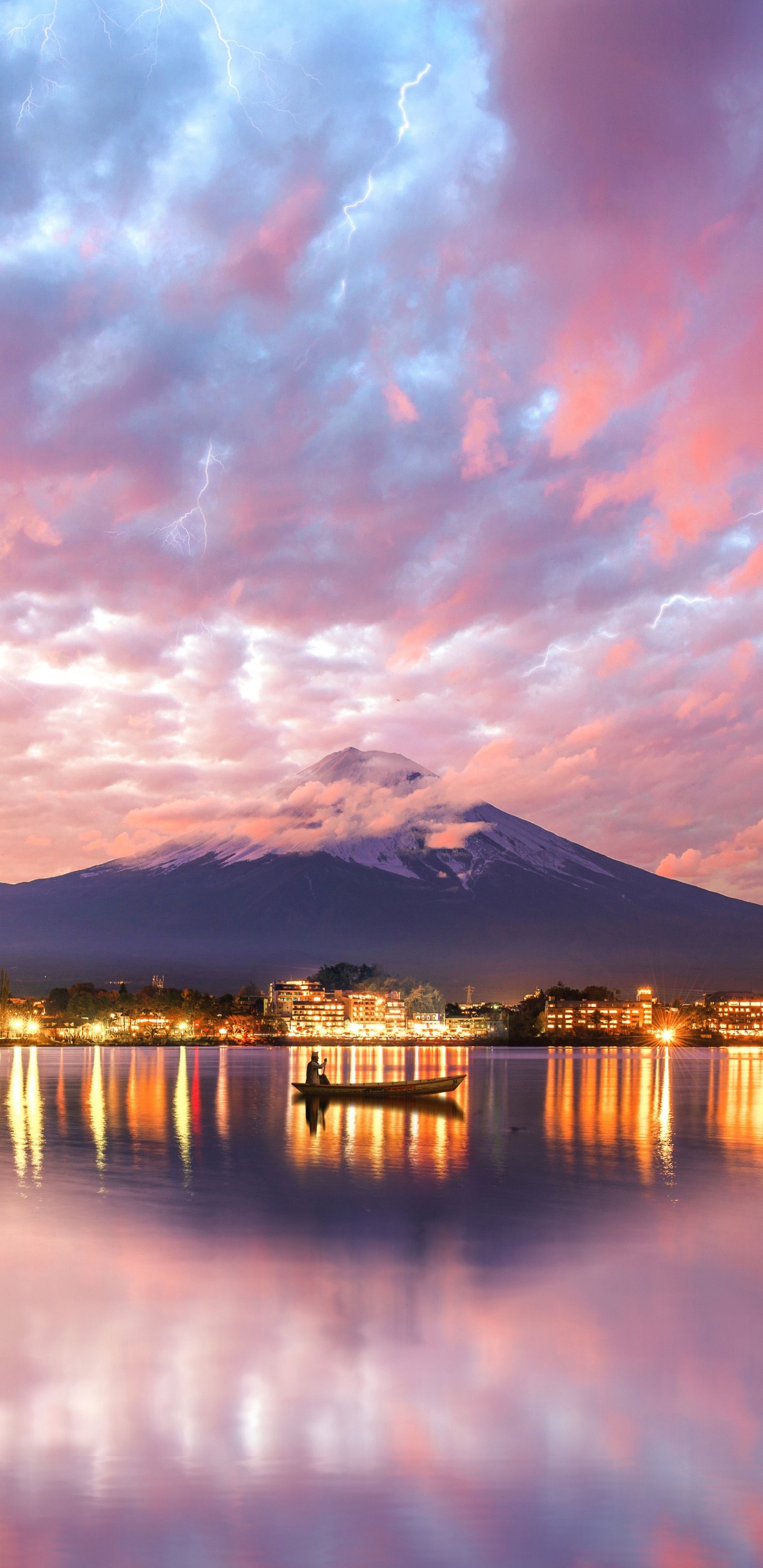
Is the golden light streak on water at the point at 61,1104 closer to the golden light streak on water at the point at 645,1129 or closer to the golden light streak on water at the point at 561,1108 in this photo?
the golden light streak on water at the point at 561,1108

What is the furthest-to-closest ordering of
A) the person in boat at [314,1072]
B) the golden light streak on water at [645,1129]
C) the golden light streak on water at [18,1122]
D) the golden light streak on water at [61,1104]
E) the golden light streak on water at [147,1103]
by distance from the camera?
1. the person in boat at [314,1072]
2. the golden light streak on water at [61,1104]
3. the golden light streak on water at [147,1103]
4. the golden light streak on water at [645,1129]
5. the golden light streak on water at [18,1122]

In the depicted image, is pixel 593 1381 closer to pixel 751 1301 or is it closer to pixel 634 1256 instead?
pixel 751 1301

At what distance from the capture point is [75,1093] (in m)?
72.8

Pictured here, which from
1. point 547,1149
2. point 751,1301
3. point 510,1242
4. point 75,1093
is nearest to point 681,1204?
point 510,1242

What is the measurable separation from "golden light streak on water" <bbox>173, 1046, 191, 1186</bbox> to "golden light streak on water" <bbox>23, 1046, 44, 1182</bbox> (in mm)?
4624

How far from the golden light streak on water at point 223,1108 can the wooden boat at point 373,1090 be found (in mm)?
4715

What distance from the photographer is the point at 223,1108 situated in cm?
6391

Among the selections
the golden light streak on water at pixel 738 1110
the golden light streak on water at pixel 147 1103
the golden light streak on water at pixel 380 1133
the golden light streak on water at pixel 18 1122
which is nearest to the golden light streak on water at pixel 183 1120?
the golden light streak on water at pixel 147 1103

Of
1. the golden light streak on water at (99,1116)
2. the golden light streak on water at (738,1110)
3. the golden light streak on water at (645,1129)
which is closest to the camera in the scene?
the golden light streak on water at (645,1129)

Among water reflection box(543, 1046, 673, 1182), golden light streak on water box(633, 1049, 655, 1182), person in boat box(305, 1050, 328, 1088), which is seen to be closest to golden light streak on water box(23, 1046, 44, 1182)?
person in boat box(305, 1050, 328, 1088)

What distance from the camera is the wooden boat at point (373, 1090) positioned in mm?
67250

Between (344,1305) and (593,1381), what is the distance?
5.00 metres

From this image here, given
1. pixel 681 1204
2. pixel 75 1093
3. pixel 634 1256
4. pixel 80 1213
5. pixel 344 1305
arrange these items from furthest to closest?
pixel 75 1093 < pixel 681 1204 < pixel 80 1213 < pixel 634 1256 < pixel 344 1305

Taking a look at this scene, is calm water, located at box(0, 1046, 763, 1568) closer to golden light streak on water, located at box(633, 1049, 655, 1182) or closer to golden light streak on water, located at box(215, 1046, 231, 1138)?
golden light streak on water, located at box(633, 1049, 655, 1182)
